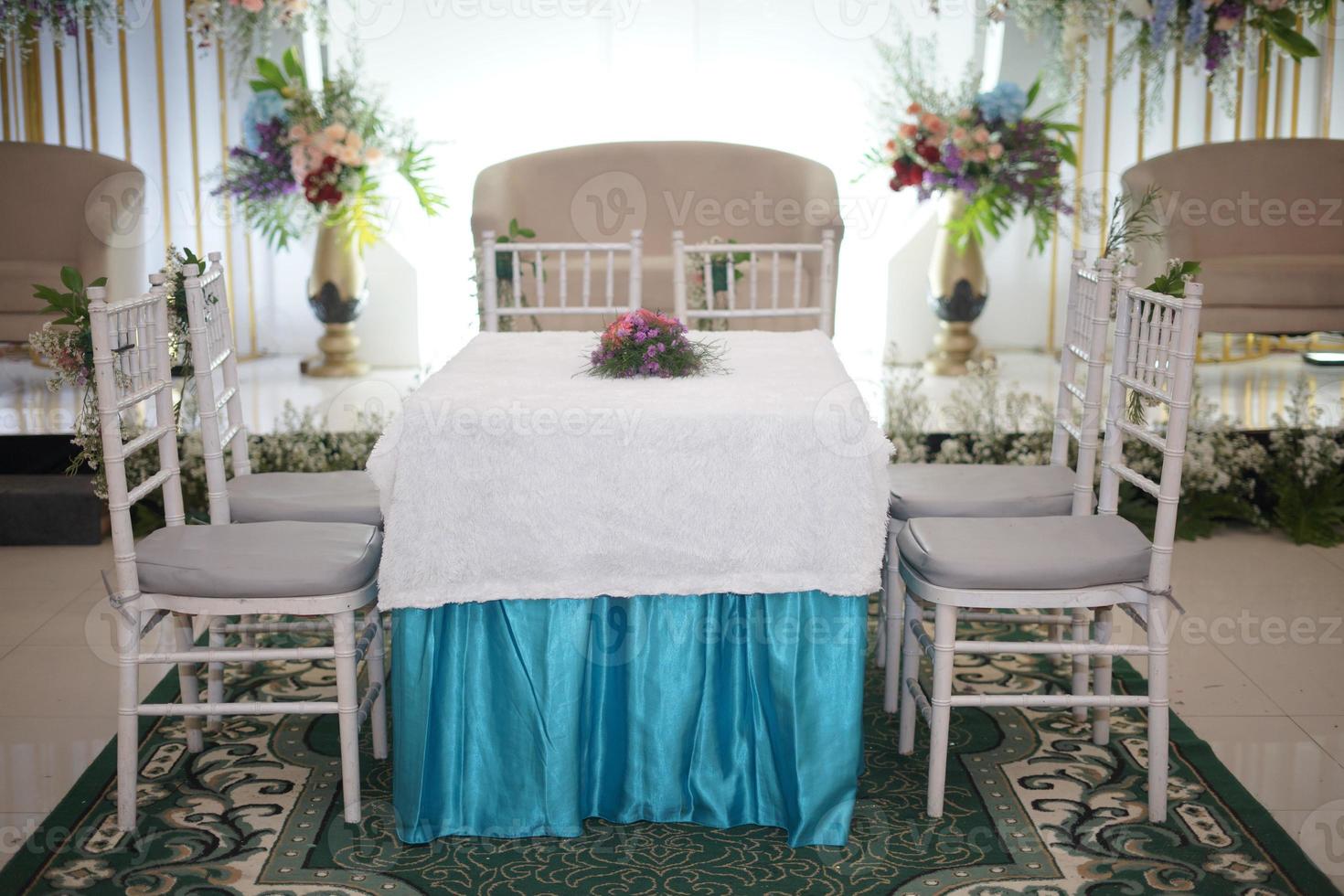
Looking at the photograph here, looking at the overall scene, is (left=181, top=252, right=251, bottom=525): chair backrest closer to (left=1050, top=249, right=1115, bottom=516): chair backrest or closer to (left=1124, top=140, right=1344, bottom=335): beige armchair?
(left=1050, top=249, right=1115, bottom=516): chair backrest

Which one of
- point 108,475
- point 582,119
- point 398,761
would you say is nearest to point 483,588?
point 398,761

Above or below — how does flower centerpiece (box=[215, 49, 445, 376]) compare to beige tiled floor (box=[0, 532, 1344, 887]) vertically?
above

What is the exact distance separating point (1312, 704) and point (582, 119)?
4.93m

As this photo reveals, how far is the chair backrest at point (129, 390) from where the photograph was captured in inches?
92.4

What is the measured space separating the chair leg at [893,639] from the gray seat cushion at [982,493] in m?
0.17

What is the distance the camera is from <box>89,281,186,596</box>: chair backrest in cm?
235

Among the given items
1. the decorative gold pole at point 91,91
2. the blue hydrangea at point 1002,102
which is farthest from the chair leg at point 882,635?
the decorative gold pole at point 91,91

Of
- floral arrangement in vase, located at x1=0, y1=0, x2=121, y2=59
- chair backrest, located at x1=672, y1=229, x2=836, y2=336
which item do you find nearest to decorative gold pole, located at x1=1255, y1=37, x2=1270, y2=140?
chair backrest, located at x1=672, y1=229, x2=836, y2=336

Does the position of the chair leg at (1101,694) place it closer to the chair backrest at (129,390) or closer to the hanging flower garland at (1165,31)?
the chair backrest at (129,390)

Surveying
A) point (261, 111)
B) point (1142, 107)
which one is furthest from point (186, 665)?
point (1142, 107)

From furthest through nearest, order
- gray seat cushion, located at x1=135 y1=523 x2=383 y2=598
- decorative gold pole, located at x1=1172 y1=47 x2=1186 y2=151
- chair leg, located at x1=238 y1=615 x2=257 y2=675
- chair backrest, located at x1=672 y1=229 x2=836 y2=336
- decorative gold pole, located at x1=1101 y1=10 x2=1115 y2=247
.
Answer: decorative gold pole, located at x1=1172 y1=47 x2=1186 y2=151, decorative gold pole, located at x1=1101 y1=10 x2=1115 y2=247, chair backrest, located at x1=672 y1=229 x2=836 y2=336, chair leg, located at x1=238 y1=615 x2=257 y2=675, gray seat cushion, located at x1=135 y1=523 x2=383 y2=598

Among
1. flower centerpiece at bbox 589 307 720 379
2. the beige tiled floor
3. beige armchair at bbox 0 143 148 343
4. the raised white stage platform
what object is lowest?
the beige tiled floor

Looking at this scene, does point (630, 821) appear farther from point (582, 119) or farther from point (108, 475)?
point (582, 119)

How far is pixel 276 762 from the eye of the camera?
9.14 ft
